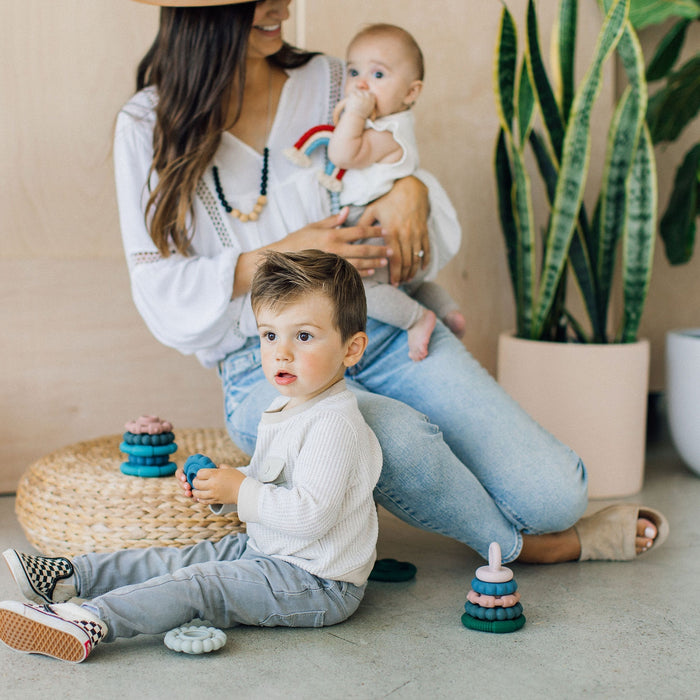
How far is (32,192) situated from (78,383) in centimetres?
46

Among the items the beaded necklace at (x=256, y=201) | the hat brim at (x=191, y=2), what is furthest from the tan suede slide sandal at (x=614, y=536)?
the hat brim at (x=191, y=2)

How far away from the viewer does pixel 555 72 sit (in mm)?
2230

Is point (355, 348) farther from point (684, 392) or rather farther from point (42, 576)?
point (684, 392)

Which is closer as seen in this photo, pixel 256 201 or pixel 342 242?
pixel 342 242

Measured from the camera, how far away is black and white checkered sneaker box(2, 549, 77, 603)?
4.42 ft

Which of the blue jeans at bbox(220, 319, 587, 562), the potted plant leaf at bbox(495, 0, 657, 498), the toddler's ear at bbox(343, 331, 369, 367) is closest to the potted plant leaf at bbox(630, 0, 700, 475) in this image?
the potted plant leaf at bbox(495, 0, 657, 498)

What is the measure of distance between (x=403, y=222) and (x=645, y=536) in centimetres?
77

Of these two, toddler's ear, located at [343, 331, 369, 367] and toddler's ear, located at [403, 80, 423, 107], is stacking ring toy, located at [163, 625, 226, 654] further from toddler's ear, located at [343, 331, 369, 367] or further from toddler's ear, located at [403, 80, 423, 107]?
toddler's ear, located at [403, 80, 423, 107]

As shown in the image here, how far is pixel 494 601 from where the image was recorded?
1.41m

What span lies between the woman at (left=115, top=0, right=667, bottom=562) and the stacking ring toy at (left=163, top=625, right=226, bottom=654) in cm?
40

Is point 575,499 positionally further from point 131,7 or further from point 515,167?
point 131,7

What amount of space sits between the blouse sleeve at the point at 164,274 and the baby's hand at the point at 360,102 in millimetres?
346

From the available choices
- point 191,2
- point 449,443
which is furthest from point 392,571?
point 191,2

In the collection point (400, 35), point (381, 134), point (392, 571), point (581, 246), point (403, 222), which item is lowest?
point (392, 571)
